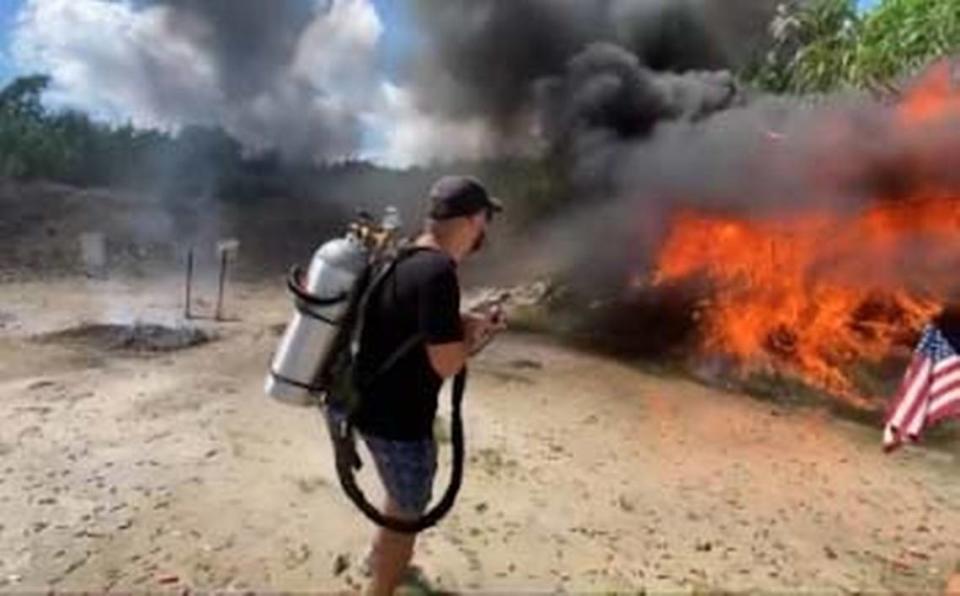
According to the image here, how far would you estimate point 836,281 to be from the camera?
1153 centimetres

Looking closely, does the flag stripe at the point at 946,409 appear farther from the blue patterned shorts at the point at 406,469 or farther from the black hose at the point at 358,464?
the blue patterned shorts at the point at 406,469

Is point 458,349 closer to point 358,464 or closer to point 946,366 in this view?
point 358,464

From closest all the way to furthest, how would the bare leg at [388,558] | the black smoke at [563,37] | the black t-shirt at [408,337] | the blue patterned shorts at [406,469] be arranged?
the black t-shirt at [408,337] → the blue patterned shorts at [406,469] → the bare leg at [388,558] → the black smoke at [563,37]

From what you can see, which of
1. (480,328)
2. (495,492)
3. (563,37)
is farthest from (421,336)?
(563,37)

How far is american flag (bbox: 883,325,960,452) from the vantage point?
6.61 meters

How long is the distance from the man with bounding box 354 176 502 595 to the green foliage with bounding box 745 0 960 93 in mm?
5927

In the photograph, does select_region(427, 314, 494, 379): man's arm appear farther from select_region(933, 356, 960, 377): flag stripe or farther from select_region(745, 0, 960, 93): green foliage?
select_region(745, 0, 960, 93): green foliage

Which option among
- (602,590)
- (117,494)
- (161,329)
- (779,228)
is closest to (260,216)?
(161,329)

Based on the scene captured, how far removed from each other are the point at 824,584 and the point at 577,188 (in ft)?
35.2

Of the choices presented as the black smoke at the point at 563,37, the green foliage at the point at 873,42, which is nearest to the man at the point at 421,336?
the green foliage at the point at 873,42

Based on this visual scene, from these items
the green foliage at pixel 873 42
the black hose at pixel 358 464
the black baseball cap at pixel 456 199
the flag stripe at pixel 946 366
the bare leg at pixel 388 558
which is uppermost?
the green foliage at pixel 873 42

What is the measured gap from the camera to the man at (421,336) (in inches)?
159

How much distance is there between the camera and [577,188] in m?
16.1

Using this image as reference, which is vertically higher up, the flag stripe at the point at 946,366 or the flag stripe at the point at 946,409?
the flag stripe at the point at 946,366
